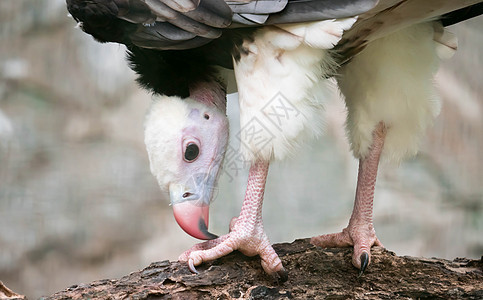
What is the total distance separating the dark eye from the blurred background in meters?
1.83

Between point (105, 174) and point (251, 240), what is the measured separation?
2484mm

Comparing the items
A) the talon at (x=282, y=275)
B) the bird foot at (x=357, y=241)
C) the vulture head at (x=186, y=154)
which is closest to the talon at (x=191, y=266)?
the vulture head at (x=186, y=154)

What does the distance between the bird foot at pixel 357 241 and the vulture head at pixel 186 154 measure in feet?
1.82

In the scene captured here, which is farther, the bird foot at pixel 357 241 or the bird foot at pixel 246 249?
the bird foot at pixel 357 241

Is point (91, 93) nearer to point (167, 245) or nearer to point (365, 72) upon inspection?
point (167, 245)

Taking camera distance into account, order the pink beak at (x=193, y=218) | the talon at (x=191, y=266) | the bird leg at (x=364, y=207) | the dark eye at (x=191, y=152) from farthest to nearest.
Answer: the bird leg at (x=364, y=207) → the dark eye at (x=191, y=152) → the pink beak at (x=193, y=218) → the talon at (x=191, y=266)

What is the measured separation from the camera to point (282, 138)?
218 cm

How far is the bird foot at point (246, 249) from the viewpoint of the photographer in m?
2.14

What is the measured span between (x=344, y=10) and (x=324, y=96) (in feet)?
1.17

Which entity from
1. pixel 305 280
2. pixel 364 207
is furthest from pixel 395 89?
pixel 305 280

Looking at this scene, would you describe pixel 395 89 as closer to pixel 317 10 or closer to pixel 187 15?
pixel 317 10

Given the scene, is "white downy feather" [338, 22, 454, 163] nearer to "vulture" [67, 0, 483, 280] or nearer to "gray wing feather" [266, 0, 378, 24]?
"vulture" [67, 0, 483, 280]

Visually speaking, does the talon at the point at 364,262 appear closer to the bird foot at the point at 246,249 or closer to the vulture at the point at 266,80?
the vulture at the point at 266,80

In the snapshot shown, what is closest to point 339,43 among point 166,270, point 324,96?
point 324,96
